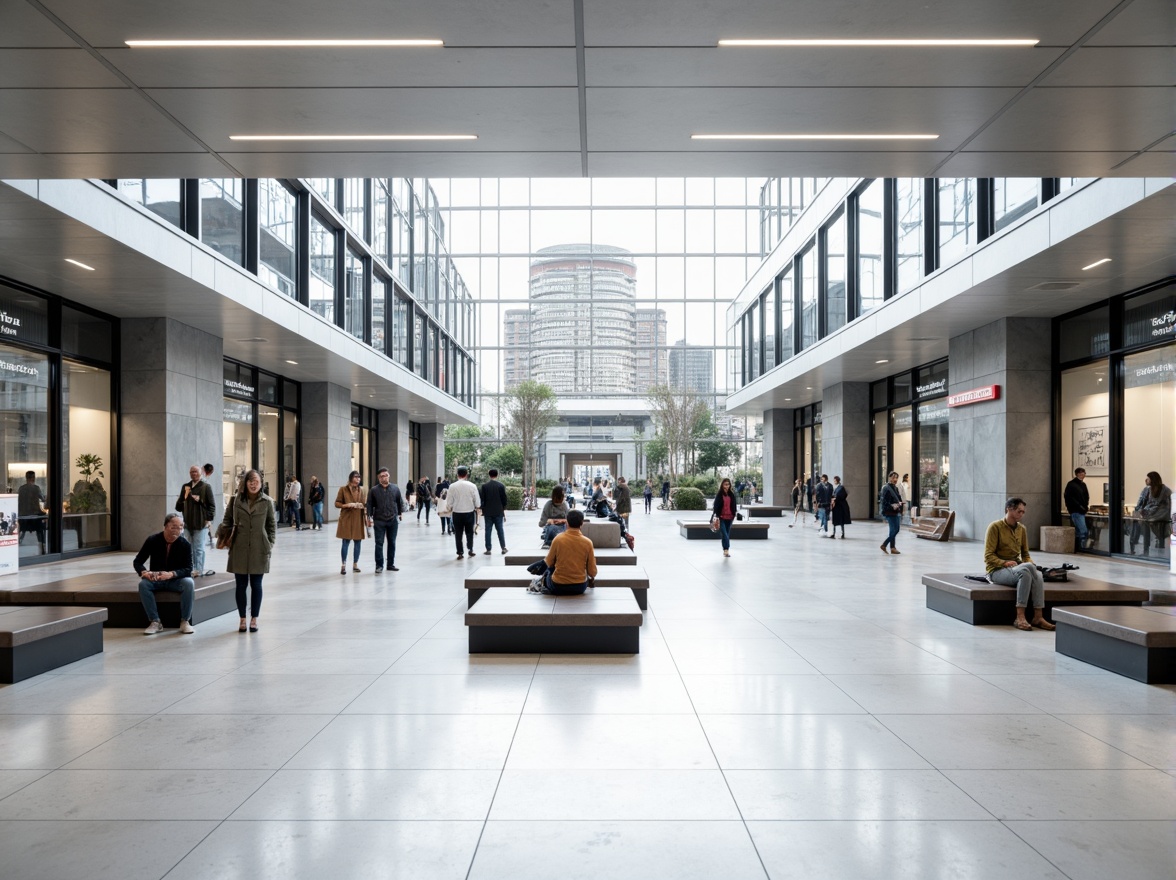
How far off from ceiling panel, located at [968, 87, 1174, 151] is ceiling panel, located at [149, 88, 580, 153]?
415 cm

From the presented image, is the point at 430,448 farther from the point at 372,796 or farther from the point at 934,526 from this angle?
the point at 372,796

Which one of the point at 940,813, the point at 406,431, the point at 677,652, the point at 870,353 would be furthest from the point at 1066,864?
the point at 406,431

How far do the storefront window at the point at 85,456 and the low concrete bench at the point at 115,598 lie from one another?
24.5ft

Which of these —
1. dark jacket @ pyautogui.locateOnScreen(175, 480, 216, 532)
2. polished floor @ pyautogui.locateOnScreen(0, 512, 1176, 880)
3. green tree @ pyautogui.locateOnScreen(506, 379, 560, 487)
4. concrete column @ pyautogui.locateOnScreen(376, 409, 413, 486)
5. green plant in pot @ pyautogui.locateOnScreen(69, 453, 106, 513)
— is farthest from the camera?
green tree @ pyautogui.locateOnScreen(506, 379, 560, 487)

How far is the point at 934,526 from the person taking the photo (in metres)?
22.0

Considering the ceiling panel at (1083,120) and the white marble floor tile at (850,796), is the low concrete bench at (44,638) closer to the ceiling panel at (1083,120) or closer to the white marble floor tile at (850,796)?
the white marble floor tile at (850,796)

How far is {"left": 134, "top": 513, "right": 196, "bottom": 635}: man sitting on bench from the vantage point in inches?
341

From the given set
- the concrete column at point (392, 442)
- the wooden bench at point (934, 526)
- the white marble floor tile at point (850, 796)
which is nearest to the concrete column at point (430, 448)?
the concrete column at point (392, 442)

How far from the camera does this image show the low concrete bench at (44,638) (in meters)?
6.59

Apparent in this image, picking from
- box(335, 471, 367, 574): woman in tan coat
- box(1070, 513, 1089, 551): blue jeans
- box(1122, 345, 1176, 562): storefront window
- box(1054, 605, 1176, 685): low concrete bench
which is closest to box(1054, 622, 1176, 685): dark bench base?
box(1054, 605, 1176, 685): low concrete bench

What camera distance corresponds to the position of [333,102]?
7.46 m

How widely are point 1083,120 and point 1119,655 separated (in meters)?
4.88

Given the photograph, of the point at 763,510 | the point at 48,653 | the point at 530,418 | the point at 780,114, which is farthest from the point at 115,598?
the point at 530,418

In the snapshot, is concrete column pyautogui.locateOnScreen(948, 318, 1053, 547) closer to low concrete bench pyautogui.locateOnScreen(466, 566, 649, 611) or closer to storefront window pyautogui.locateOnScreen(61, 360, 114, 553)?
low concrete bench pyautogui.locateOnScreen(466, 566, 649, 611)
